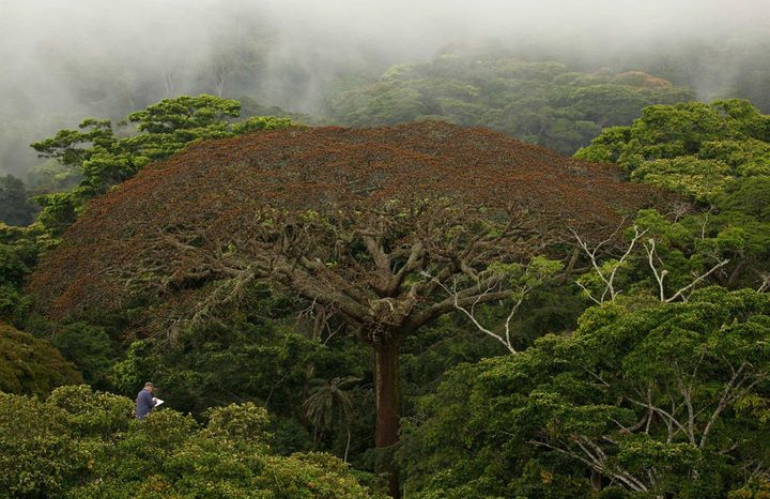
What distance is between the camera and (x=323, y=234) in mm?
18266

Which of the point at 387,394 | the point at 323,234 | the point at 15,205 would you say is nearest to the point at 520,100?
the point at 15,205

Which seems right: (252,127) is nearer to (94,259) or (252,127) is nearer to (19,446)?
(94,259)

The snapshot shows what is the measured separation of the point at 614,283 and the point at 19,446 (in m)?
13.5

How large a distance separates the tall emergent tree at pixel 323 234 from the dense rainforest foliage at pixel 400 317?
71 millimetres

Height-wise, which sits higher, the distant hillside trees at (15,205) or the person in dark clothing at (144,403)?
the distant hillside trees at (15,205)

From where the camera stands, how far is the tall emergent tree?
680 inches

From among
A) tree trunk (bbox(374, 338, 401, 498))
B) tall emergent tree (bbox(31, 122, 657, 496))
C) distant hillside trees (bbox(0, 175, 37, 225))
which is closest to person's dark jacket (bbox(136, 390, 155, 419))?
tall emergent tree (bbox(31, 122, 657, 496))

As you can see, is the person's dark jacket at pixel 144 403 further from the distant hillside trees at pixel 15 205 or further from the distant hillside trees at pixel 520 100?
Result: the distant hillside trees at pixel 520 100

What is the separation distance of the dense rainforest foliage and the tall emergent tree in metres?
0.07

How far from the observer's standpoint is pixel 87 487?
9.00 meters

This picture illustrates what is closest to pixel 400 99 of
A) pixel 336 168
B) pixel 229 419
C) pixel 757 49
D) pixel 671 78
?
pixel 671 78

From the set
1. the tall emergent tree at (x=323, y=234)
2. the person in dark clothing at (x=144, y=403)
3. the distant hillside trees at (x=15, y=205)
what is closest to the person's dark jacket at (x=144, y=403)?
the person in dark clothing at (x=144, y=403)

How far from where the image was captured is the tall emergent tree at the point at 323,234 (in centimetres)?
1728

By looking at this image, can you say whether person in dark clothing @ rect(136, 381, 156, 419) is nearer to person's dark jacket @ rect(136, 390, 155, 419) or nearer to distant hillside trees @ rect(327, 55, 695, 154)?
person's dark jacket @ rect(136, 390, 155, 419)
